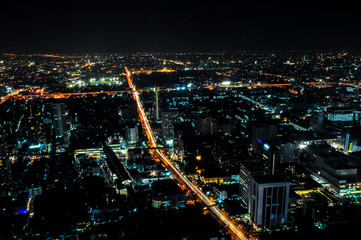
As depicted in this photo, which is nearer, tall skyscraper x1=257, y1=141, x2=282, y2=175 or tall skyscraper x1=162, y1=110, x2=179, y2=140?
tall skyscraper x1=257, y1=141, x2=282, y2=175

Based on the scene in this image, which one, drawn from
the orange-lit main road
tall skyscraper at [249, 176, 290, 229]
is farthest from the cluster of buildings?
the orange-lit main road

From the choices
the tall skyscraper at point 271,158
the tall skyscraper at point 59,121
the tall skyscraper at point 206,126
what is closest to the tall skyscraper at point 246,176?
the tall skyscraper at point 271,158

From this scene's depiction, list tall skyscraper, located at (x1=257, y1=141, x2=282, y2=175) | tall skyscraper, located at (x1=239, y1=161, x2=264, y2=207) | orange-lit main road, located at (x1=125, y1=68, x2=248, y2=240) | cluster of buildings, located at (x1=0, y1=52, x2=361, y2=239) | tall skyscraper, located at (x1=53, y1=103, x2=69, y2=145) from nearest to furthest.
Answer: orange-lit main road, located at (x1=125, y1=68, x2=248, y2=240)
cluster of buildings, located at (x1=0, y1=52, x2=361, y2=239)
tall skyscraper, located at (x1=239, y1=161, x2=264, y2=207)
tall skyscraper, located at (x1=257, y1=141, x2=282, y2=175)
tall skyscraper, located at (x1=53, y1=103, x2=69, y2=145)

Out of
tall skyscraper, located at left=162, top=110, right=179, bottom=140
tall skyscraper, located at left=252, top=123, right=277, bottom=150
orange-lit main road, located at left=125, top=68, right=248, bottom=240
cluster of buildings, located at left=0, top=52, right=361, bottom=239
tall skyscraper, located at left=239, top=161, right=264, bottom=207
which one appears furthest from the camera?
tall skyscraper, located at left=162, top=110, right=179, bottom=140

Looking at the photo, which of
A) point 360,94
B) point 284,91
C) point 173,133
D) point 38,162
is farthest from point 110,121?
point 360,94

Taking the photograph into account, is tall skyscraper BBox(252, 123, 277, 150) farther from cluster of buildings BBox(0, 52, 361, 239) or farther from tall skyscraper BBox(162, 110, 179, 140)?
tall skyscraper BBox(162, 110, 179, 140)

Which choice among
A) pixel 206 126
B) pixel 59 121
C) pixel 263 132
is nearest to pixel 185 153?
pixel 206 126

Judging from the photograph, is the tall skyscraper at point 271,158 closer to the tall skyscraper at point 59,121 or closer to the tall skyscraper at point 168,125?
the tall skyscraper at point 168,125

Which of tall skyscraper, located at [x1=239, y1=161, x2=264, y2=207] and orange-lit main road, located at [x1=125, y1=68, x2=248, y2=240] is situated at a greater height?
tall skyscraper, located at [x1=239, y1=161, x2=264, y2=207]

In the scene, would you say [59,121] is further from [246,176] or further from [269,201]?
[269,201]
